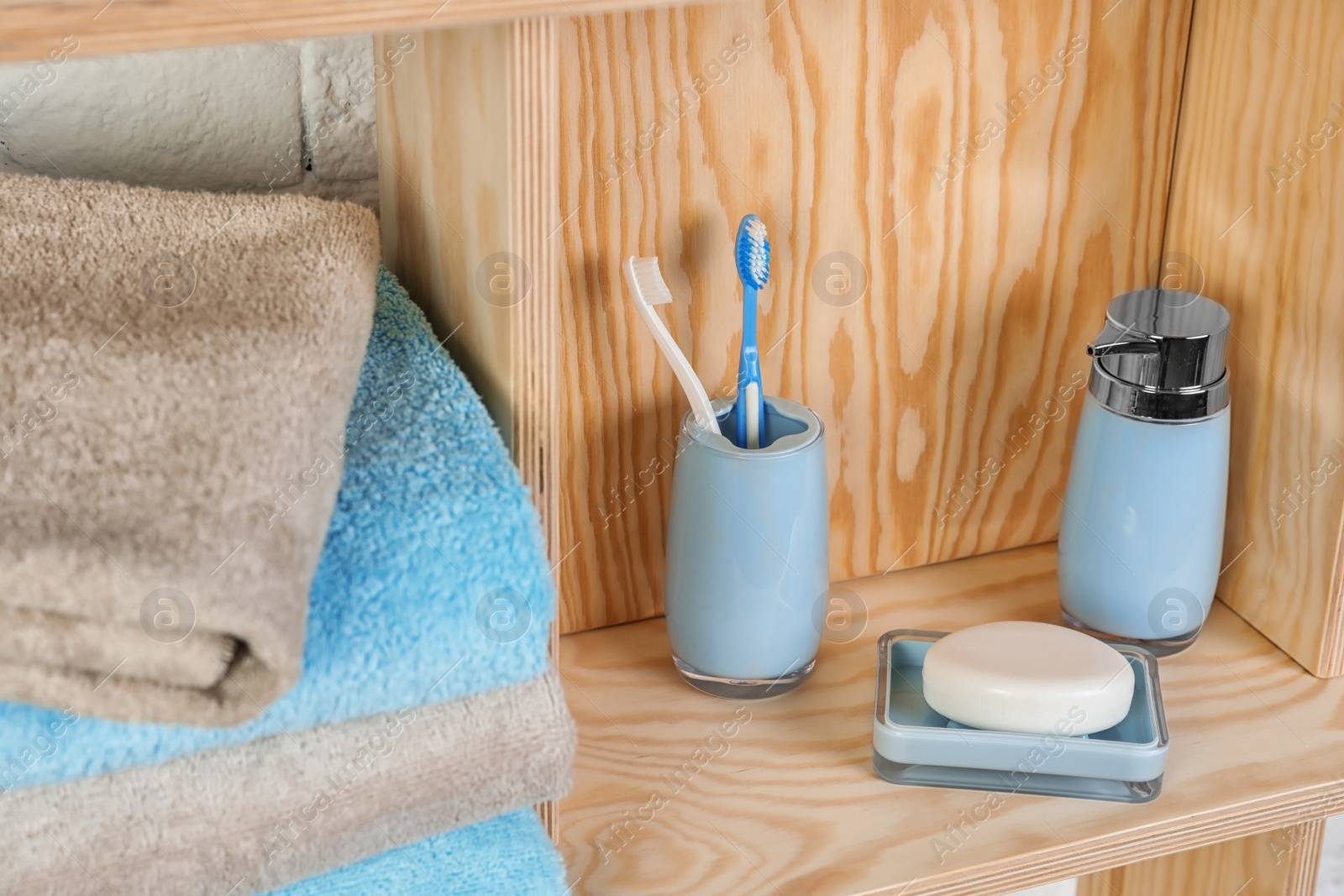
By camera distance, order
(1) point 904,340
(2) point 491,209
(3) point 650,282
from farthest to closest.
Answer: (1) point 904,340, (3) point 650,282, (2) point 491,209

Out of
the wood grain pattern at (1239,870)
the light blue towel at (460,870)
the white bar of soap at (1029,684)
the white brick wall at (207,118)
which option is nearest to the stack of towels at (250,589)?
Result: the light blue towel at (460,870)

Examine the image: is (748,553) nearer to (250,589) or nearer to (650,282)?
(650,282)

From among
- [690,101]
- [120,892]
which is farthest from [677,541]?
[120,892]

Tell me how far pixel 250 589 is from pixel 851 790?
13.7 inches

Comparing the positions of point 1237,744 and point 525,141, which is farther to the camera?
point 1237,744

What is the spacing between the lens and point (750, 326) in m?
0.64

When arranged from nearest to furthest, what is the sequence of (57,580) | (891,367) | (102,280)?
(57,580) < (102,280) < (891,367)

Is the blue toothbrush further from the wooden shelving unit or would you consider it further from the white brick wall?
the white brick wall

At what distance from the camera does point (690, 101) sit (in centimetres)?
63

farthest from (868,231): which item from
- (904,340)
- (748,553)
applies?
(748,553)

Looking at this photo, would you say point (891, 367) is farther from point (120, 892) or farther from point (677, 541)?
point (120, 892)

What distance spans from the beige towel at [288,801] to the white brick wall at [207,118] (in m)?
0.31

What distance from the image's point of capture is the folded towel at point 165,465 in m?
0.37

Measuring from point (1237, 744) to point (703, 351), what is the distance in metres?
0.32
